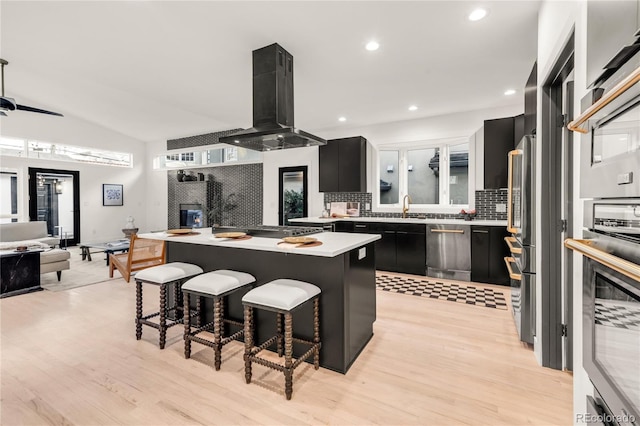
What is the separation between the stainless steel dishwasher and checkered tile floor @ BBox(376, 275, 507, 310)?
0.26 meters

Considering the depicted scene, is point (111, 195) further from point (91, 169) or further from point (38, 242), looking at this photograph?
point (38, 242)

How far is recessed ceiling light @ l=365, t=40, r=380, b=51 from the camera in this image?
10.1ft

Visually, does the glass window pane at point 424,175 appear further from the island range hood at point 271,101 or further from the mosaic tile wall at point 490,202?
the island range hood at point 271,101

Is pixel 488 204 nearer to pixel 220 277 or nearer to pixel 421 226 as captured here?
pixel 421 226

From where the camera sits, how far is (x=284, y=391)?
1.91 meters

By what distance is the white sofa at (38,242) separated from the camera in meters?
4.53

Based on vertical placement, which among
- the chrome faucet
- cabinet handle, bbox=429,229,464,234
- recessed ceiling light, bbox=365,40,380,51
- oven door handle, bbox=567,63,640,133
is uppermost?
recessed ceiling light, bbox=365,40,380,51

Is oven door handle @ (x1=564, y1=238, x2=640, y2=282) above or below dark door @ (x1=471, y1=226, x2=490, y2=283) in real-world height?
above

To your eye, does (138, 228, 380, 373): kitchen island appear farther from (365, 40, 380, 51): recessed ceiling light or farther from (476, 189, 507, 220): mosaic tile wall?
(476, 189, 507, 220): mosaic tile wall

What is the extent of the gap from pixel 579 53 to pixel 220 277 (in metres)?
2.43

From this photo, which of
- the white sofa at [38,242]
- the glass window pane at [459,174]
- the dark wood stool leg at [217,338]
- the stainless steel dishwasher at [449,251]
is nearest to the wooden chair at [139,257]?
the white sofa at [38,242]

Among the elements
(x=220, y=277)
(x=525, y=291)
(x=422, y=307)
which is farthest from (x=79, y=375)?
(x=525, y=291)

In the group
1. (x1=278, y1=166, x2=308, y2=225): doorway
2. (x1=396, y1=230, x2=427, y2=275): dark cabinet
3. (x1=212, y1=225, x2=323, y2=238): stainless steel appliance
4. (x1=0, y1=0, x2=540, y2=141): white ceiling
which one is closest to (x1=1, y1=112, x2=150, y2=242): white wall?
(x1=0, y1=0, x2=540, y2=141): white ceiling

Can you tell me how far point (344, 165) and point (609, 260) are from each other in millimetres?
5072
